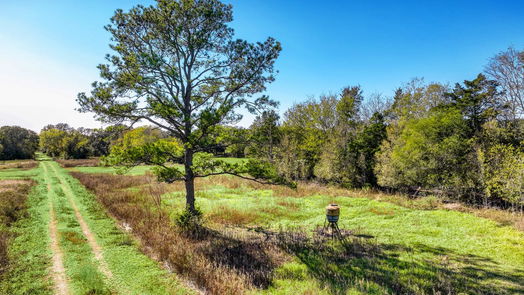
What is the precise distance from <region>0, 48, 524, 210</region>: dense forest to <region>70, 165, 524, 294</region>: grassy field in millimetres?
3650

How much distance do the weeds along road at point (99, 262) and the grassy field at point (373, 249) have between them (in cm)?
108

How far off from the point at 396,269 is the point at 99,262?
32.8ft

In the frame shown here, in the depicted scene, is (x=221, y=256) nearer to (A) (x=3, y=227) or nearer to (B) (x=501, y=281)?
(B) (x=501, y=281)

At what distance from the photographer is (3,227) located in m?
11.2

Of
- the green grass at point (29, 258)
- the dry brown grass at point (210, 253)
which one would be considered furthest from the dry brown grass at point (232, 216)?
the green grass at point (29, 258)

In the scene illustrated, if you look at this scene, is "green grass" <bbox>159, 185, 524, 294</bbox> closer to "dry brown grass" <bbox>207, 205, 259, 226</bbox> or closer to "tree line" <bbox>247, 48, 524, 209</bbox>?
"dry brown grass" <bbox>207, 205, 259, 226</bbox>

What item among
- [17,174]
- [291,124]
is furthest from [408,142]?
[17,174]

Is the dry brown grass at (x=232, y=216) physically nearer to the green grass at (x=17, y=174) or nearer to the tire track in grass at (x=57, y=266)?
the tire track in grass at (x=57, y=266)

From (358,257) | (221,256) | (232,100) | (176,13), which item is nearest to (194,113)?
(232,100)

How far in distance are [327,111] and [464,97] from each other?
15197 millimetres

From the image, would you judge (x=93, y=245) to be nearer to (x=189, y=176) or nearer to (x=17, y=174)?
(x=189, y=176)

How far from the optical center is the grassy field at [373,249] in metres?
6.71

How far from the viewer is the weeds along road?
6734 mm

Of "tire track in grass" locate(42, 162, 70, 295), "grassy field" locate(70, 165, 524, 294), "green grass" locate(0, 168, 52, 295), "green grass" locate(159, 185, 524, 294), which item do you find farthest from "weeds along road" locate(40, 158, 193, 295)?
"green grass" locate(159, 185, 524, 294)
